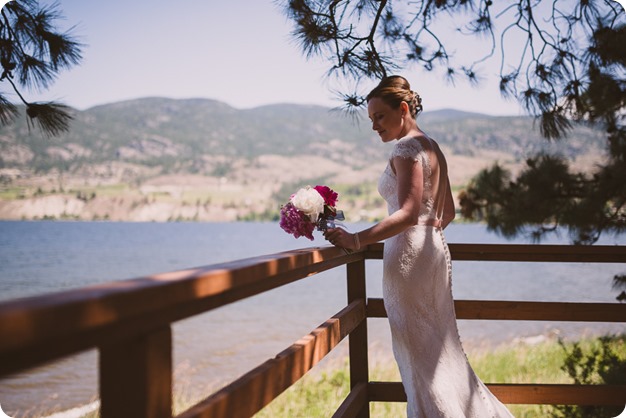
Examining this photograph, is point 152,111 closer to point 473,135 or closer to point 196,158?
point 196,158

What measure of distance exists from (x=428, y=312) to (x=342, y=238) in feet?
1.60

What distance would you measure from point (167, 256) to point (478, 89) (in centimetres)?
4136

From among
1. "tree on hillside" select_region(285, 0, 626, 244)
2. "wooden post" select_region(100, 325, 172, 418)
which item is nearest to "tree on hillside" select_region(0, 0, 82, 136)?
"tree on hillside" select_region(285, 0, 626, 244)

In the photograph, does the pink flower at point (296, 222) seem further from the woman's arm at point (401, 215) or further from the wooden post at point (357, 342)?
the wooden post at point (357, 342)

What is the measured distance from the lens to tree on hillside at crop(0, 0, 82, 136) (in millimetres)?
3482

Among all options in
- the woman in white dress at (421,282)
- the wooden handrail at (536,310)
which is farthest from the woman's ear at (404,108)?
the wooden handrail at (536,310)

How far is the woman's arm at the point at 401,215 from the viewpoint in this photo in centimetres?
235

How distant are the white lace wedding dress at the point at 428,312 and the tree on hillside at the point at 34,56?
2075 millimetres

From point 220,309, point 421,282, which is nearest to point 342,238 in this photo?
point 421,282

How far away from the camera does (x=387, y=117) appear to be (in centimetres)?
260

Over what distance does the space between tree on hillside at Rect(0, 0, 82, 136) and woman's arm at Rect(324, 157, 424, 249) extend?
204cm

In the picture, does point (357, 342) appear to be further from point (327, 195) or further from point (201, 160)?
point (201, 160)

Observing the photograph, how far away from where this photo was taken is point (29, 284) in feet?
105

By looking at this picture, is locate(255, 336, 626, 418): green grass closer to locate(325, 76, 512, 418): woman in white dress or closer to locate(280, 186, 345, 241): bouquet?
locate(325, 76, 512, 418): woman in white dress
